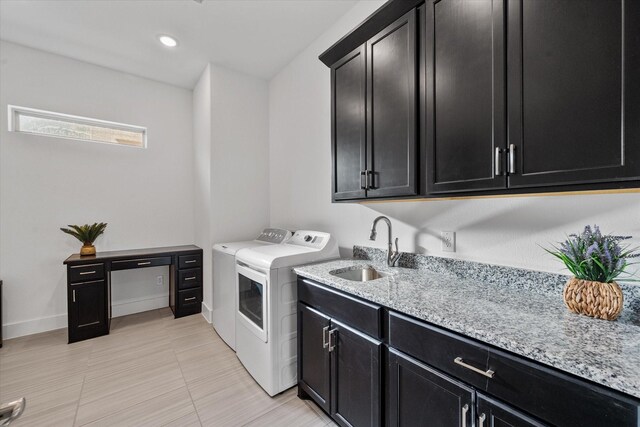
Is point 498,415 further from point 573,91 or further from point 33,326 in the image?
point 33,326

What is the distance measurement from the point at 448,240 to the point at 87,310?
345cm

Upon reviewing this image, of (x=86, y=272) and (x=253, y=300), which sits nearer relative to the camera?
(x=253, y=300)

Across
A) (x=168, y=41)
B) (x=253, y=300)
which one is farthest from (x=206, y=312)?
(x=168, y=41)

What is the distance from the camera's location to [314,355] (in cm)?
169

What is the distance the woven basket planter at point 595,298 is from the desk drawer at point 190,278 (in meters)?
3.40

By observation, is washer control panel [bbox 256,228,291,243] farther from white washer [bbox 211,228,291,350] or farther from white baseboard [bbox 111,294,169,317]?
white baseboard [bbox 111,294,169,317]

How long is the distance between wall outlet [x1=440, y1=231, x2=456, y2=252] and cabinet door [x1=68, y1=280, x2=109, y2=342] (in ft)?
10.8

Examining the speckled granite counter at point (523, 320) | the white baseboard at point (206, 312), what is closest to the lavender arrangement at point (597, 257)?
the speckled granite counter at point (523, 320)

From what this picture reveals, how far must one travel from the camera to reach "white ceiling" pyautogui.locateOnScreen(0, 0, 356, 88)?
2242mm

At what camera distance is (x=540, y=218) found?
1284mm

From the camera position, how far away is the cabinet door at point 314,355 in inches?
62.4

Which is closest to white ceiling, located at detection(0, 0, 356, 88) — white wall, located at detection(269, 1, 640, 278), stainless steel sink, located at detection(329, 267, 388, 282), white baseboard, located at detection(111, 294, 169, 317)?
white wall, located at detection(269, 1, 640, 278)

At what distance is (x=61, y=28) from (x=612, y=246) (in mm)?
4262

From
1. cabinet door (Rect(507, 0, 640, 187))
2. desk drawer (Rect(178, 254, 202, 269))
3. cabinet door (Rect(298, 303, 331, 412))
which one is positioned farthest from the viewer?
desk drawer (Rect(178, 254, 202, 269))
